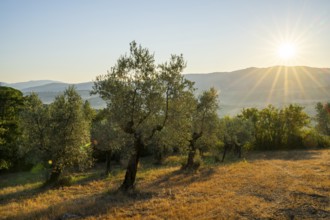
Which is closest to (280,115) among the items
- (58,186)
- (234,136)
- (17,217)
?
(234,136)

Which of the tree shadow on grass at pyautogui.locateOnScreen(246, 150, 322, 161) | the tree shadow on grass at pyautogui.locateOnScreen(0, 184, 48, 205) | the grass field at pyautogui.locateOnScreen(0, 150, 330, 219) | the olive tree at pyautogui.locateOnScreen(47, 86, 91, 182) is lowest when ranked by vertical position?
the tree shadow on grass at pyautogui.locateOnScreen(246, 150, 322, 161)

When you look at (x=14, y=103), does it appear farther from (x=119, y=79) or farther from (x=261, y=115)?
(x=261, y=115)

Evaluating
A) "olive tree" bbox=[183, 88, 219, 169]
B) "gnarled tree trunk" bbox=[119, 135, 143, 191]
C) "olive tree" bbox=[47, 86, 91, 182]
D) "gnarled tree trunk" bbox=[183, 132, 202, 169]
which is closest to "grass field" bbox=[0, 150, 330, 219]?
"gnarled tree trunk" bbox=[119, 135, 143, 191]

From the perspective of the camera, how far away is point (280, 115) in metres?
92.2

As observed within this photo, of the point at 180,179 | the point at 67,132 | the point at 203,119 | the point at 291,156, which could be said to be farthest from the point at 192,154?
the point at 291,156

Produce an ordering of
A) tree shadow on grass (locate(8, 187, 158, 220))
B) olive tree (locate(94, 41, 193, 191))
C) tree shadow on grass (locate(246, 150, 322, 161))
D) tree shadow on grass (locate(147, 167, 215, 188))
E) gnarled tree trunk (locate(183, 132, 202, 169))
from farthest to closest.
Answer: tree shadow on grass (locate(246, 150, 322, 161)), gnarled tree trunk (locate(183, 132, 202, 169)), tree shadow on grass (locate(147, 167, 215, 188)), olive tree (locate(94, 41, 193, 191)), tree shadow on grass (locate(8, 187, 158, 220))

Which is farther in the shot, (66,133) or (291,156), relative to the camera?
→ (291,156)

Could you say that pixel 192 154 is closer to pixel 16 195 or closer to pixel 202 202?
pixel 202 202

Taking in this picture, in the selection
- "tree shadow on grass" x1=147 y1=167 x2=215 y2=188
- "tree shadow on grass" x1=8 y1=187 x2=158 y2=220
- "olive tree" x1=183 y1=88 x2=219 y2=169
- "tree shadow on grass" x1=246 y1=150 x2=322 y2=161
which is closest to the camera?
"tree shadow on grass" x1=8 y1=187 x2=158 y2=220

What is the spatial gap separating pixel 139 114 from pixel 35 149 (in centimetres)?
1871

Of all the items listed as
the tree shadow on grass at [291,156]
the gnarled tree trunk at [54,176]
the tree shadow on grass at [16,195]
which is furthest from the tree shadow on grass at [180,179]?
the tree shadow on grass at [291,156]

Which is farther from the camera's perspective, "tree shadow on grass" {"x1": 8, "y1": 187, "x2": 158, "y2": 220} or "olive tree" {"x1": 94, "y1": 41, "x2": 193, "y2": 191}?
"olive tree" {"x1": 94, "y1": 41, "x2": 193, "y2": 191}

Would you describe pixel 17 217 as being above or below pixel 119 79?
below

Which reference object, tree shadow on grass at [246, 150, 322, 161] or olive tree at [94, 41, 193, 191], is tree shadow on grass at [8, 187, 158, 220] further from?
tree shadow on grass at [246, 150, 322, 161]
